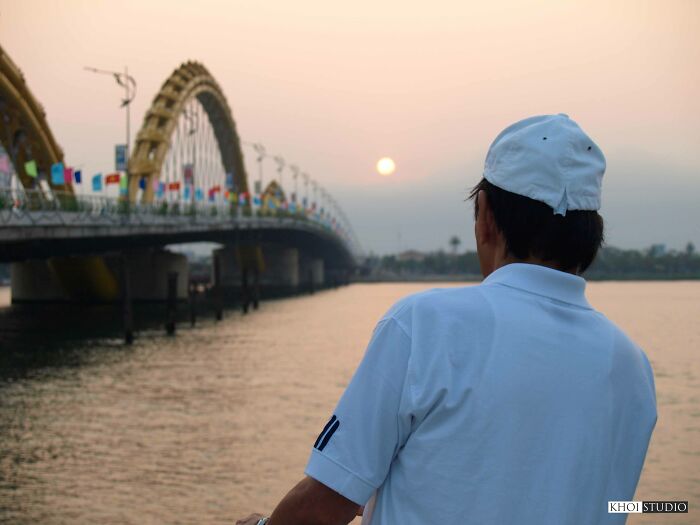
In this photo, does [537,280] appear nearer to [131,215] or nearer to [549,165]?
[549,165]

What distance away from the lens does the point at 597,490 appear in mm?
1835

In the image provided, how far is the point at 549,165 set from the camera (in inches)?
74.2

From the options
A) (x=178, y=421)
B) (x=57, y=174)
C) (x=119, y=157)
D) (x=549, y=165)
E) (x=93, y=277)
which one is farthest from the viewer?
(x=93, y=277)

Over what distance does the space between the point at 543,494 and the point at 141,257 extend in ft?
201

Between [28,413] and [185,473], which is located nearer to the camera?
[185,473]

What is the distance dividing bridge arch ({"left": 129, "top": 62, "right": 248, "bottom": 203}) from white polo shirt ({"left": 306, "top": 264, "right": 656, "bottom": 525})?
2424 inches

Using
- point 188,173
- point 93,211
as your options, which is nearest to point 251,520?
point 93,211

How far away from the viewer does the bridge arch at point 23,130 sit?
56000 mm

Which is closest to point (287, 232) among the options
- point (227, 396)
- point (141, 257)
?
point (141, 257)

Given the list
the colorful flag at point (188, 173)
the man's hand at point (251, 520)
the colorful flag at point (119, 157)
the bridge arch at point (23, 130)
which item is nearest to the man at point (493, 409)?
the man's hand at point (251, 520)

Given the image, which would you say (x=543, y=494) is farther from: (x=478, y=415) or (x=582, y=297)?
(x=582, y=297)

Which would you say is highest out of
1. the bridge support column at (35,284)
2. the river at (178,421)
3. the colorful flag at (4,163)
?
the colorful flag at (4,163)

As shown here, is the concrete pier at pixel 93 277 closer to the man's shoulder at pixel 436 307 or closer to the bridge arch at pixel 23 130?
the bridge arch at pixel 23 130

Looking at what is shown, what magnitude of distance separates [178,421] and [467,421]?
59.7 feet
